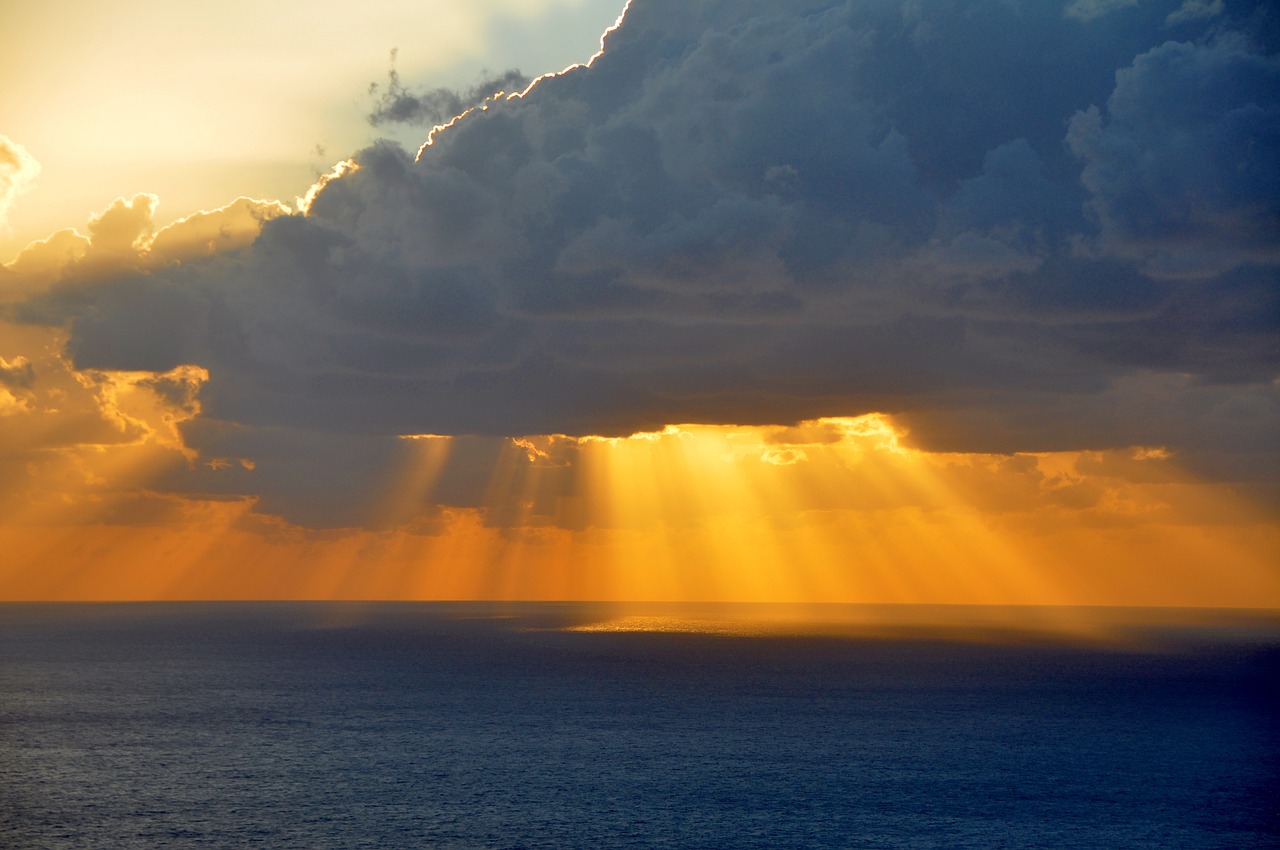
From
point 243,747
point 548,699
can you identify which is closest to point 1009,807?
point 243,747

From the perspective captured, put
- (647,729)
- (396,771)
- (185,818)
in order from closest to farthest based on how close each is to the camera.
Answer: (185,818) → (396,771) → (647,729)

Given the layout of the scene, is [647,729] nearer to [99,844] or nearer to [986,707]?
[986,707]

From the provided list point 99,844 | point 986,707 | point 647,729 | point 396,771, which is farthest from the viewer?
point 986,707

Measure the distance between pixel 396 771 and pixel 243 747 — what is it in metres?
24.9

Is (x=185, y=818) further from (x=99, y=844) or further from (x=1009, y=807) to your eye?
(x=1009, y=807)

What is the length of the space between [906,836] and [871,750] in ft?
135

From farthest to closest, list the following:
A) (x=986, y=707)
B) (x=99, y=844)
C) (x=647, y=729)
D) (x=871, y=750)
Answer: (x=986, y=707), (x=647, y=729), (x=871, y=750), (x=99, y=844)

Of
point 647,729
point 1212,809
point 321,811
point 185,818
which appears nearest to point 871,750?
point 647,729

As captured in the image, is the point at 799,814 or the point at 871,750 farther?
the point at 871,750

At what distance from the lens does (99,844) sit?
87312mm

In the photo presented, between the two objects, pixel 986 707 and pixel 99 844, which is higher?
pixel 986 707

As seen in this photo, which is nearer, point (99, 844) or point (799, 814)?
point (99, 844)

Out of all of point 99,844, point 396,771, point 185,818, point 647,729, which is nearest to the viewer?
point 99,844

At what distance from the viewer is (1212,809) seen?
101m
